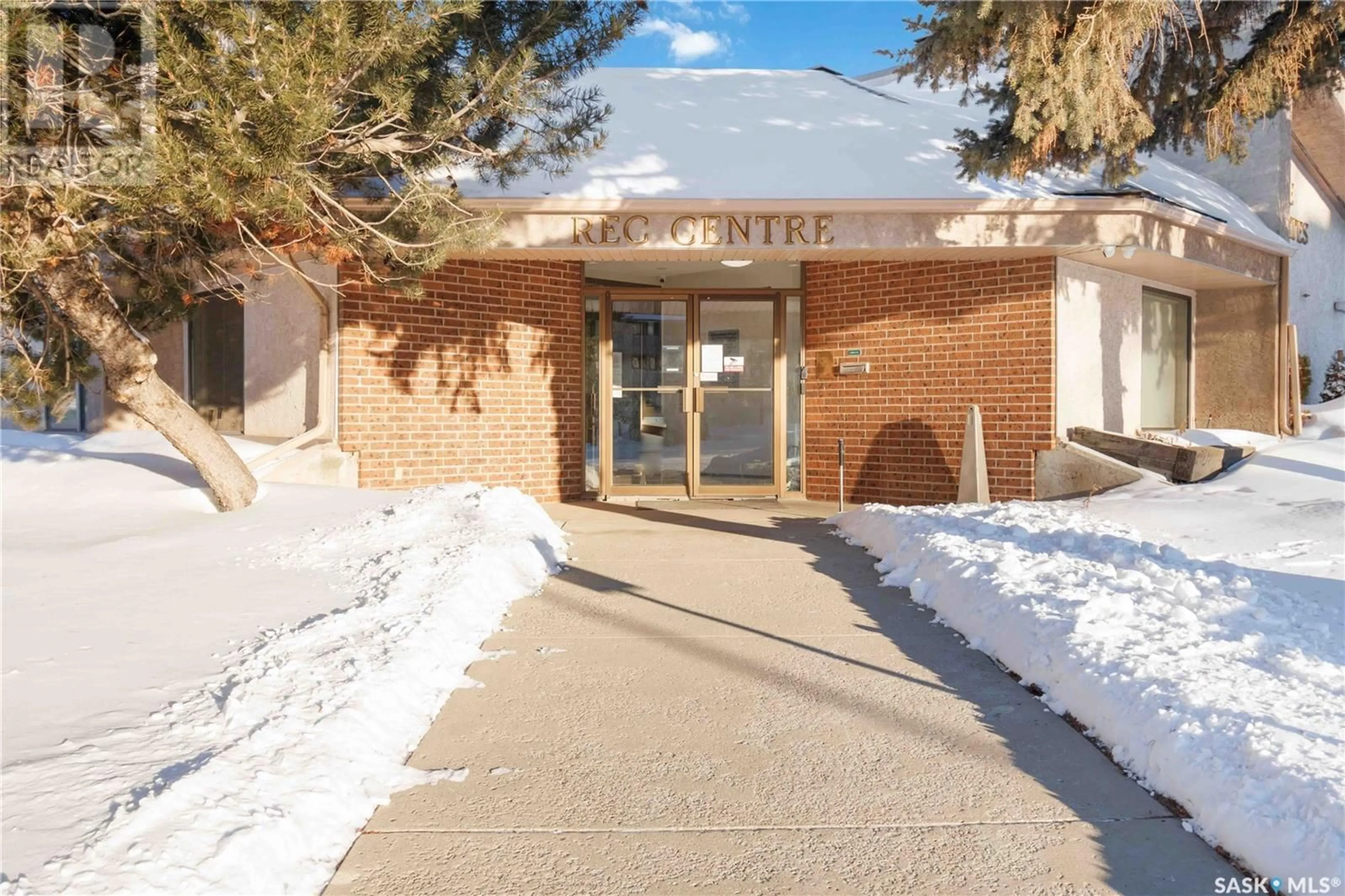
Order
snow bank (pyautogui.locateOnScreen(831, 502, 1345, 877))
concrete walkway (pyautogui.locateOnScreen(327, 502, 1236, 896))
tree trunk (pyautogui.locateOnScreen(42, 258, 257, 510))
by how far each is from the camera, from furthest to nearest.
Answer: tree trunk (pyautogui.locateOnScreen(42, 258, 257, 510)), snow bank (pyautogui.locateOnScreen(831, 502, 1345, 877)), concrete walkway (pyautogui.locateOnScreen(327, 502, 1236, 896))

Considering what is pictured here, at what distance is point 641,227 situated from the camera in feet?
29.0

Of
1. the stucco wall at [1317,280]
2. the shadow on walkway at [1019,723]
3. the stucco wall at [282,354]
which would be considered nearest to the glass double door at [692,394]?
the stucco wall at [282,354]

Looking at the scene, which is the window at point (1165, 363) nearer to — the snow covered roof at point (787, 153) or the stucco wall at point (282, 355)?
the snow covered roof at point (787, 153)

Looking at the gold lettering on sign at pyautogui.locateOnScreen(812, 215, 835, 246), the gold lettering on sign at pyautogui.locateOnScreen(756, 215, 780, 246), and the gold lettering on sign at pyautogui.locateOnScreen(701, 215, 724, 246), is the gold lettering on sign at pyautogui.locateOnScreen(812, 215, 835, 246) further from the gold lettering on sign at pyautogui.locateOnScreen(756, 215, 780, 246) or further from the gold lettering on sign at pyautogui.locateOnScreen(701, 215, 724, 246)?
the gold lettering on sign at pyautogui.locateOnScreen(701, 215, 724, 246)

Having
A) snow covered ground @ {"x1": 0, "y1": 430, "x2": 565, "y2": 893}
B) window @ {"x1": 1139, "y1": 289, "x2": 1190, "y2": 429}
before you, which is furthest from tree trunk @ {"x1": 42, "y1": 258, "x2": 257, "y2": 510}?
window @ {"x1": 1139, "y1": 289, "x2": 1190, "y2": 429}

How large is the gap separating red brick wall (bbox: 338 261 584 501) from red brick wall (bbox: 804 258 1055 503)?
2.90 m

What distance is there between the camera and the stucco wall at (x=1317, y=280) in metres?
13.3

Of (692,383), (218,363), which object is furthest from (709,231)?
(218,363)

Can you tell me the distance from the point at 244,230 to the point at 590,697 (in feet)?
13.8

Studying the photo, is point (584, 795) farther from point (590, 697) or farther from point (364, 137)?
point (364, 137)

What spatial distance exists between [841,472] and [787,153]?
3529 mm

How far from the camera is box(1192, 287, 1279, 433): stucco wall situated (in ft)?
36.9

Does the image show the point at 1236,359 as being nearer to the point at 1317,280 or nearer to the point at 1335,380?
the point at 1335,380

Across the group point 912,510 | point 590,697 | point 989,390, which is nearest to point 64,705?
point 590,697
